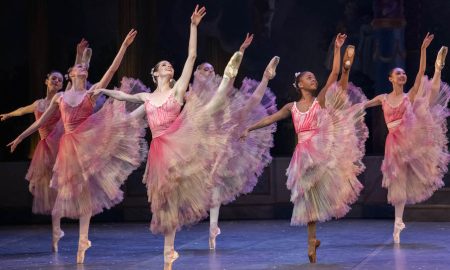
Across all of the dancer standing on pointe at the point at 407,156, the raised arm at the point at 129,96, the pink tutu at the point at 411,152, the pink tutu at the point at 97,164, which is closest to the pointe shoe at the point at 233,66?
the raised arm at the point at 129,96

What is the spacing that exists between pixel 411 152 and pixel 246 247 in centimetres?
166

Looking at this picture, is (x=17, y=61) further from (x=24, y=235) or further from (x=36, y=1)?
(x=24, y=235)

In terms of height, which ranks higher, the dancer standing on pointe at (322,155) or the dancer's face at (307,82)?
the dancer's face at (307,82)

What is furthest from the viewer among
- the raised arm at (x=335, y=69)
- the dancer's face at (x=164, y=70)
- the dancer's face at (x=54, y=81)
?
the dancer's face at (x=54, y=81)

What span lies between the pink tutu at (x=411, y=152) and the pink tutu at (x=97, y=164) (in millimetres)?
2307

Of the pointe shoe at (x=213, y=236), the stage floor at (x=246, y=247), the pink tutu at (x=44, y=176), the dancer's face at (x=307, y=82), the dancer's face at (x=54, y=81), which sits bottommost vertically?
the stage floor at (x=246, y=247)

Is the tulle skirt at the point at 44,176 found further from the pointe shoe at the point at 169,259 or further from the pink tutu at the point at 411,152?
the pink tutu at the point at 411,152

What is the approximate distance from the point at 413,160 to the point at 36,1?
5726 mm

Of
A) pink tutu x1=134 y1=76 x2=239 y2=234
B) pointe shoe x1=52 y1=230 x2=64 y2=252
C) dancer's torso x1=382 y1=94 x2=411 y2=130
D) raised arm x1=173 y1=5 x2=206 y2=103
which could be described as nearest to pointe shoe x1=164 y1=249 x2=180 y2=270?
pink tutu x1=134 y1=76 x2=239 y2=234

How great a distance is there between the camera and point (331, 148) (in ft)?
23.2

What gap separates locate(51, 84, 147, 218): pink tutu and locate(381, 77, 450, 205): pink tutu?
90.8 inches

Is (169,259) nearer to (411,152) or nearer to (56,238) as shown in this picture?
(56,238)

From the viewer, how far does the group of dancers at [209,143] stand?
6.34m

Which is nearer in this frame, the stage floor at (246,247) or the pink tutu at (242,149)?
the stage floor at (246,247)
